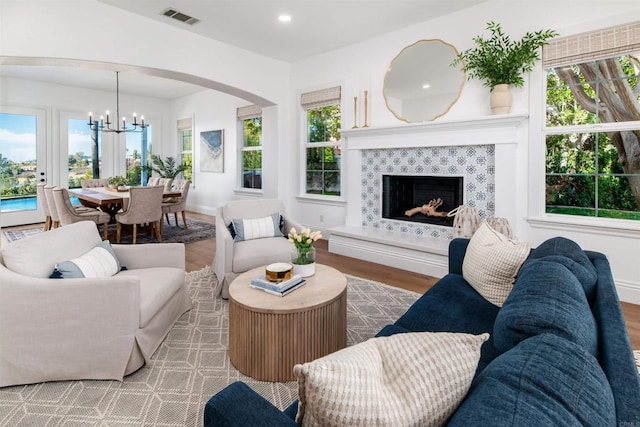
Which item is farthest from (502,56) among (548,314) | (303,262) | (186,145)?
(186,145)

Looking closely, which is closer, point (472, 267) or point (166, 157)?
point (472, 267)

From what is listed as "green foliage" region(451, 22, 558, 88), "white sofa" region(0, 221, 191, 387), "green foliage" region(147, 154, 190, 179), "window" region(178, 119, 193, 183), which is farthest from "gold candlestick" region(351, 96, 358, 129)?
"window" region(178, 119, 193, 183)

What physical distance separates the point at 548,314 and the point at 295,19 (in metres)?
4.22

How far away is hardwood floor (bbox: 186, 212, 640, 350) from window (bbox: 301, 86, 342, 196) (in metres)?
0.98

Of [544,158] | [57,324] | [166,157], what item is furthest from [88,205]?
[544,158]

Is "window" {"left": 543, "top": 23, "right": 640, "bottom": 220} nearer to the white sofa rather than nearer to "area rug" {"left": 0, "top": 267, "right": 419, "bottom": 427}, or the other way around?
Answer: "area rug" {"left": 0, "top": 267, "right": 419, "bottom": 427}

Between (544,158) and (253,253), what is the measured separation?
299 centimetres

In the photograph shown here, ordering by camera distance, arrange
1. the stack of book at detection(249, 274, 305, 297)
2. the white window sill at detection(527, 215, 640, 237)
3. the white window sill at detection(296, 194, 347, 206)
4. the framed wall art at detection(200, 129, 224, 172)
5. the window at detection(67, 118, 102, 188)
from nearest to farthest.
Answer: the stack of book at detection(249, 274, 305, 297) < the white window sill at detection(527, 215, 640, 237) < the white window sill at detection(296, 194, 347, 206) < the window at detection(67, 118, 102, 188) < the framed wall art at detection(200, 129, 224, 172)

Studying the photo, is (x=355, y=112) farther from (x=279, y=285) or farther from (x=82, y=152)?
(x=82, y=152)

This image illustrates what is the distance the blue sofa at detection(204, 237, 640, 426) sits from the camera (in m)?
0.65

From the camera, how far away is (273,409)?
841 millimetres

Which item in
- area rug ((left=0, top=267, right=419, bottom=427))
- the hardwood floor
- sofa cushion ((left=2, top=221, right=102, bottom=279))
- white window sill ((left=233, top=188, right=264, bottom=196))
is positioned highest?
white window sill ((left=233, top=188, right=264, bottom=196))

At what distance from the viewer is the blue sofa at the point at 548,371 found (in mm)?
653

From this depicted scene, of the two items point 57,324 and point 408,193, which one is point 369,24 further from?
point 57,324
